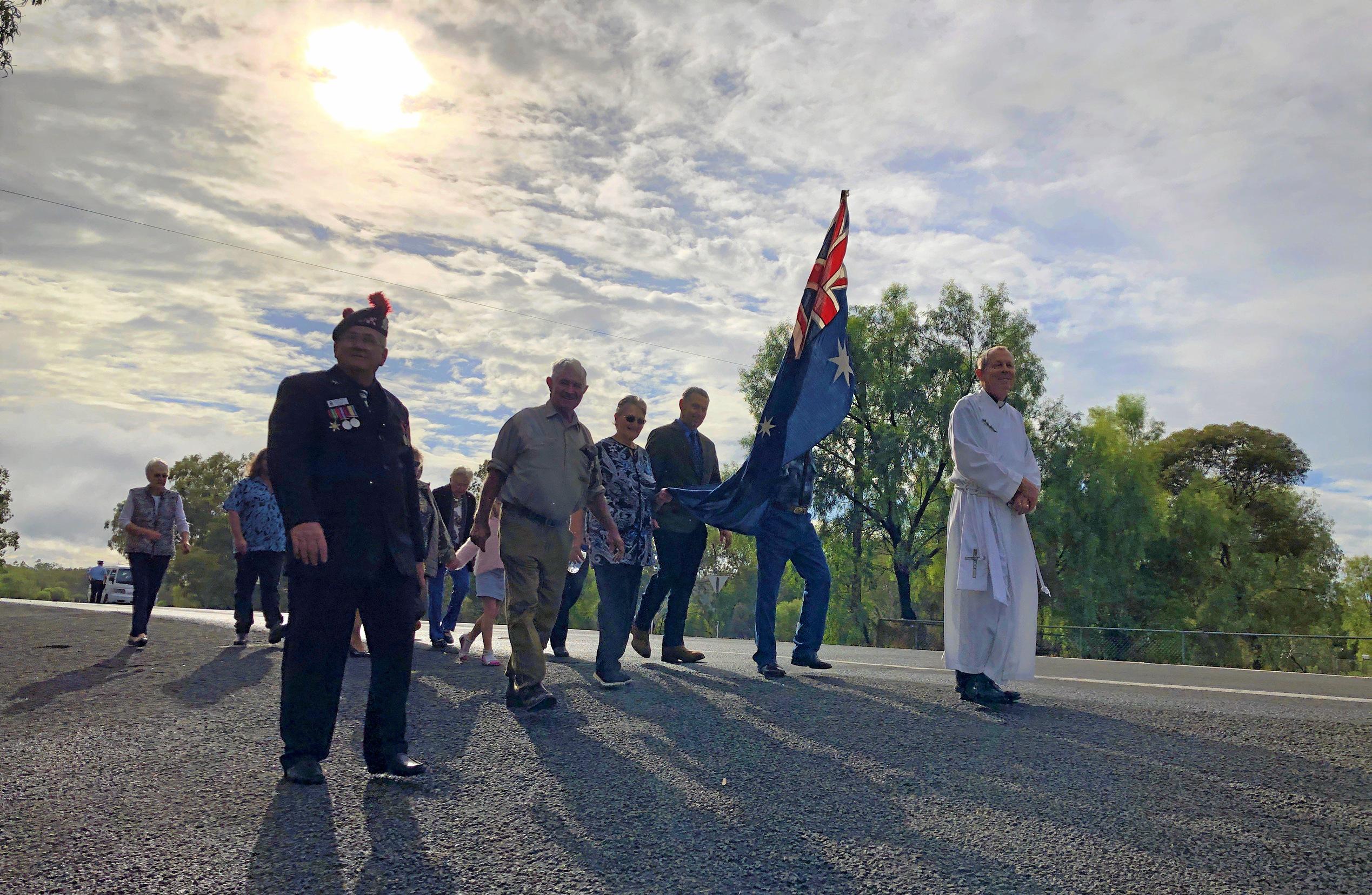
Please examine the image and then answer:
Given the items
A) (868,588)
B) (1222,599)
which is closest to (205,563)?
(868,588)

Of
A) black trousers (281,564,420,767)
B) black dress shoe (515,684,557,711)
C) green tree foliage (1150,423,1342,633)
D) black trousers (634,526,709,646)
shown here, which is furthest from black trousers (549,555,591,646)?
green tree foliage (1150,423,1342,633)

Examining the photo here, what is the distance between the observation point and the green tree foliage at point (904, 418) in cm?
3378

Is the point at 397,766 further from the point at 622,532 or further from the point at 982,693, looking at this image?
the point at 982,693

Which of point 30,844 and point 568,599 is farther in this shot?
point 568,599

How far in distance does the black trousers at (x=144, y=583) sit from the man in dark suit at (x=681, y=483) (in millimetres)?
5625

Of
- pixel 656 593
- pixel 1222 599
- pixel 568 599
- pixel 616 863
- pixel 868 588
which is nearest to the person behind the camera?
pixel 616 863

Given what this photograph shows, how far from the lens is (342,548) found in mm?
4199

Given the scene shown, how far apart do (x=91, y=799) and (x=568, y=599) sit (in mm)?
6181

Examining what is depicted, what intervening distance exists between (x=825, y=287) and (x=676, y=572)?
8.75ft

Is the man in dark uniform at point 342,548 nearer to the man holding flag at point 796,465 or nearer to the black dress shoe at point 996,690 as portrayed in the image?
the black dress shoe at point 996,690

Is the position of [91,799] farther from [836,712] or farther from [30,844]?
[836,712]

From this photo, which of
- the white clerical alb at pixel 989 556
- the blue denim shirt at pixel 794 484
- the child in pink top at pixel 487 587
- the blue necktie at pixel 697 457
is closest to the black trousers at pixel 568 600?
the child in pink top at pixel 487 587

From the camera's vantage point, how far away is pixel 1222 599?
128 feet

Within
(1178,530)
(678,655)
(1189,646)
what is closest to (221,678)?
(678,655)
